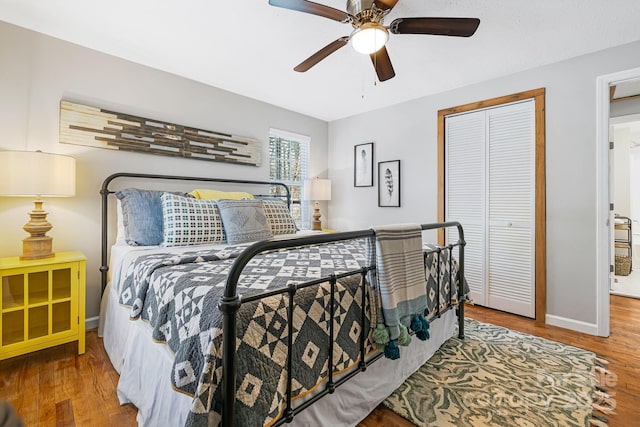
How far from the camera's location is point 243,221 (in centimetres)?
243

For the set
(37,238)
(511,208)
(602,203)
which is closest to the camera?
(37,238)

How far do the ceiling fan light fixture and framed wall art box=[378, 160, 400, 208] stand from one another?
6.57ft

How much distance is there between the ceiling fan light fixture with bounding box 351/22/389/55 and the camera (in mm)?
1769

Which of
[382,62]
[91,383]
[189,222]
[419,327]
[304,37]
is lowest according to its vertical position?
[91,383]

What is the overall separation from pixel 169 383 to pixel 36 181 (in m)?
1.71

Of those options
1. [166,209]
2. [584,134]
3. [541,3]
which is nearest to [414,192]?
[584,134]

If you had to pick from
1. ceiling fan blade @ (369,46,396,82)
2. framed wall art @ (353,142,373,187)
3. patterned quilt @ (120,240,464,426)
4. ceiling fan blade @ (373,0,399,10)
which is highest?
ceiling fan blade @ (373,0,399,10)

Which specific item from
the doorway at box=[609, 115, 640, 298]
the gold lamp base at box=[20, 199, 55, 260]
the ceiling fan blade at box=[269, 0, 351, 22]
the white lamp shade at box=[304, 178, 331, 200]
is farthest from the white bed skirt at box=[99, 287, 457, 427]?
the doorway at box=[609, 115, 640, 298]

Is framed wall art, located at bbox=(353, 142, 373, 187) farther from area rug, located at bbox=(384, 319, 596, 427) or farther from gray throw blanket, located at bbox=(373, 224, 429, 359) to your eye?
gray throw blanket, located at bbox=(373, 224, 429, 359)

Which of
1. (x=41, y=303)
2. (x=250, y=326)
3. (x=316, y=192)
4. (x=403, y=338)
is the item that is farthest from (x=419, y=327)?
(x=316, y=192)

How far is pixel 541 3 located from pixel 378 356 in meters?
2.43

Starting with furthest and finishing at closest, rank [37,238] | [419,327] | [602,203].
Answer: [602,203]
[37,238]
[419,327]

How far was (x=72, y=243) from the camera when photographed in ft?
7.95

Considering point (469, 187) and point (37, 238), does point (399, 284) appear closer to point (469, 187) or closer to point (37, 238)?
point (469, 187)
